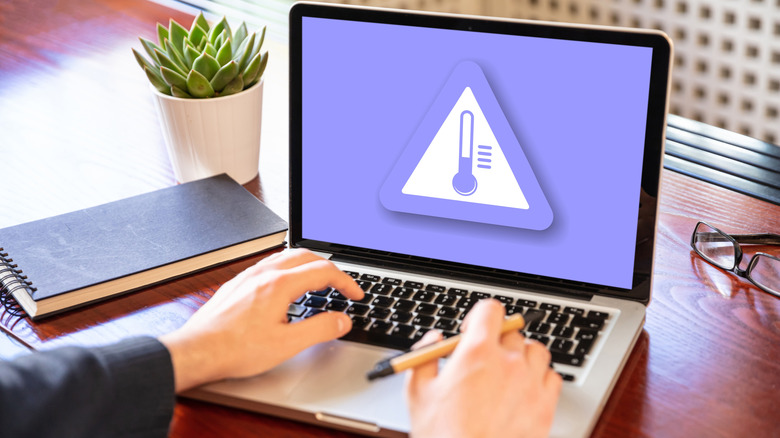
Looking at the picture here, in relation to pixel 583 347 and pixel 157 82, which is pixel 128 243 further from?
pixel 583 347

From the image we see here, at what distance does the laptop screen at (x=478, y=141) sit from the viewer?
0.77 metres

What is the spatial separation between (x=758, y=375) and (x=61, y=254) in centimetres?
73

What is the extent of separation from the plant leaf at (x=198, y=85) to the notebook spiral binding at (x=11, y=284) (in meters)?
0.31

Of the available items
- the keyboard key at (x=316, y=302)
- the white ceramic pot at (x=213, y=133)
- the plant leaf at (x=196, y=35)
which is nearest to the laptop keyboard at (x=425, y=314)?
the keyboard key at (x=316, y=302)

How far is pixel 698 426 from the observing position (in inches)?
26.4

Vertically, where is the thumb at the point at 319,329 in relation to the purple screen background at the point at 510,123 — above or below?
below

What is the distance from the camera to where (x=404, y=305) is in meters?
0.79

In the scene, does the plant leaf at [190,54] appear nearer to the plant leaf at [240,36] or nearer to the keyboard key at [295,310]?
the plant leaf at [240,36]

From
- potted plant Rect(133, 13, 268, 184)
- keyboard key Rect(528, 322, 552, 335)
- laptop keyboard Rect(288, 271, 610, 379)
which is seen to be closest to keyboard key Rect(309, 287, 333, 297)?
laptop keyboard Rect(288, 271, 610, 379)

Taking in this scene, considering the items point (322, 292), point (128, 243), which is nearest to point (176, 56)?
point (128, 243)

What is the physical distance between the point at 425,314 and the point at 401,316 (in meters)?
0.02

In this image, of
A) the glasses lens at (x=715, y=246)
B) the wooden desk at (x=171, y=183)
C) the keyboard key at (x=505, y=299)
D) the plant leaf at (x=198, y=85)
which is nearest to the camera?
the wooden desk at (x=171, y=183)

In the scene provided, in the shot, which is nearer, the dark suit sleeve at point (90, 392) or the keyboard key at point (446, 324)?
the dark suit sleeve at point (90, 392)

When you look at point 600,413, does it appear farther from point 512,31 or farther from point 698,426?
point 512,31
